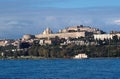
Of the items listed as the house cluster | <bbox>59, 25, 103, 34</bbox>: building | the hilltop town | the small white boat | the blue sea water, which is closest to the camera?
the blue sea water

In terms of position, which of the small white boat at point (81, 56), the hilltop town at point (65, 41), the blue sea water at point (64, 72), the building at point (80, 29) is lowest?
the blue sea water at point (64, 72)

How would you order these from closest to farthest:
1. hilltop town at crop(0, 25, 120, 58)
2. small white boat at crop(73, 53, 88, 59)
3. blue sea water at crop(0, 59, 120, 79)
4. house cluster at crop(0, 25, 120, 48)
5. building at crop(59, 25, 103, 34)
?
blue sea water at crop(0, 59, 120, 79), small white boat at crop(73, 53, 88, 59), hilltop town at crop(0, 25, 120, 58), house cluster at crop(0, 25, 120, 48), building at crop(59, 25, 103, 34)

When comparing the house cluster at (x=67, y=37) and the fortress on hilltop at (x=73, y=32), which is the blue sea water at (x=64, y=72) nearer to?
the house cluster at (x=67, y=37)

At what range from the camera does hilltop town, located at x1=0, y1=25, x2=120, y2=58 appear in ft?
446

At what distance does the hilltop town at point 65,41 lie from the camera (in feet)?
446

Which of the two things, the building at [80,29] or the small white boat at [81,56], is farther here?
the building at [80,29]

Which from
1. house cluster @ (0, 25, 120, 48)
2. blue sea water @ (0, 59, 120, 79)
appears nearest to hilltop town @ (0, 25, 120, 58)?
house cluster @ (0, 25, 120, 48)

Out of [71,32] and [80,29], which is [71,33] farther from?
[80,29]

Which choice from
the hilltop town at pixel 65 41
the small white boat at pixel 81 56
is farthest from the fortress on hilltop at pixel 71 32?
the small white boat at pixel 81 56

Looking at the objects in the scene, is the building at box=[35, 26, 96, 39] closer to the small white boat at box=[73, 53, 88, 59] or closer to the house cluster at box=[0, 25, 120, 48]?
the house cluster at box=[0, 25, 120, 48]

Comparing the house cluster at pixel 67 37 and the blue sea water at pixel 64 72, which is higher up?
the house cluster at pixel 67 37

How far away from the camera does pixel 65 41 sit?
525 ft

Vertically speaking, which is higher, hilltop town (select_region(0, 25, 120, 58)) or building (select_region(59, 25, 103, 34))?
building (select_region(59, 25, 103, 34))

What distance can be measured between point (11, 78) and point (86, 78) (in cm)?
639
